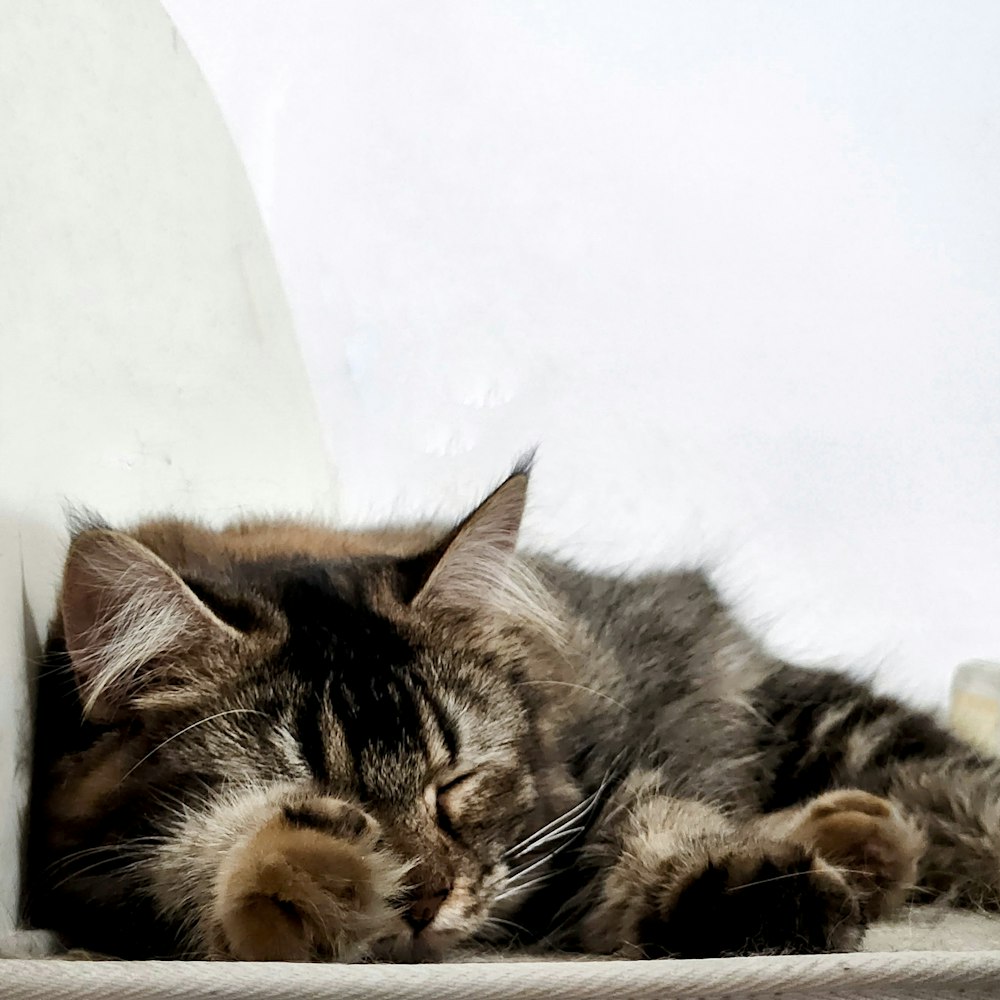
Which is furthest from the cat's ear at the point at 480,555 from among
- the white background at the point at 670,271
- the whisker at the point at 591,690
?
the white background at the point at 670,271

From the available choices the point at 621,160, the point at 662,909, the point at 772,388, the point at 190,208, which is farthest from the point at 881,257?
the point at 662,909

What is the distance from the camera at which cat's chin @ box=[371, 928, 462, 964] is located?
0.90 m

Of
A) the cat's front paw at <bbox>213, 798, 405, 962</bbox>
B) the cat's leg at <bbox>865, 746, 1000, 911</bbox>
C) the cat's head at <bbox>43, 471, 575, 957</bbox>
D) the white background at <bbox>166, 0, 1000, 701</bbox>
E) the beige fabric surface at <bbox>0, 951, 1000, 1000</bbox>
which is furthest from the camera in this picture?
the white background at <bbox>166, 0, 1000, 701</bbox>

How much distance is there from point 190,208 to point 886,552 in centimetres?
146

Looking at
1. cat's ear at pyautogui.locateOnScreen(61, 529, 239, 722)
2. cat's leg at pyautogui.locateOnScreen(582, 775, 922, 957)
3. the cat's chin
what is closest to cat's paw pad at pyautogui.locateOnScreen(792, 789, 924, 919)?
cat's leg at pyautogui.locateOnScreen(582, 775, 922, 957)

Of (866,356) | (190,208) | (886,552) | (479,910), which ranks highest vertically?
(190,208)

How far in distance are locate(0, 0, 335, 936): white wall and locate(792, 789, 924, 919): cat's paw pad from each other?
2.52 ft

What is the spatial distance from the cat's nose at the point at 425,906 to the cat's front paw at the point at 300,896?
32 mm

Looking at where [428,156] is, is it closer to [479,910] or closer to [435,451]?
[435,451]

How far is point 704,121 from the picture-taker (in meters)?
2.08

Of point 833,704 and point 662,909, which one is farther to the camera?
point 833,704

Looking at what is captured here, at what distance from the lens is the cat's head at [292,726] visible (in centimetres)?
92

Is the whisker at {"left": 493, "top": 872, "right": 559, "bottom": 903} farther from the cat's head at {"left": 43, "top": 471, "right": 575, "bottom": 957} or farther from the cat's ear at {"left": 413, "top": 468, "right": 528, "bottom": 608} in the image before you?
the cat's ear at {"left": 413, "top": 468, "right": 528, "bottom": 608}

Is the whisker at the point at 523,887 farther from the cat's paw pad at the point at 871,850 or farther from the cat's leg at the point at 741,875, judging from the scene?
the cat's paw pad at the point at 871,850
